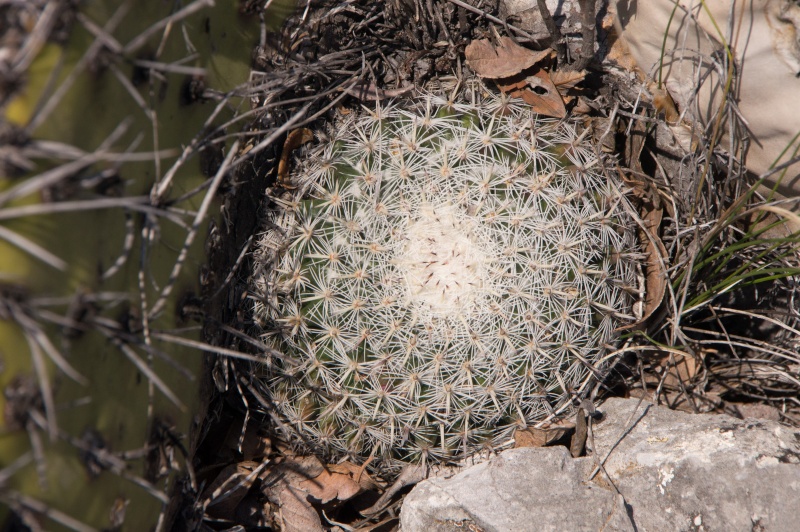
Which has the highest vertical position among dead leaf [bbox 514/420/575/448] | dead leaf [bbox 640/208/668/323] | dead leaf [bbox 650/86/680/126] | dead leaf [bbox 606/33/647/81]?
dead leaf [bbox 606/33/647/81]

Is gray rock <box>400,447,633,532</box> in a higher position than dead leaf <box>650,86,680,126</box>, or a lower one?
lower

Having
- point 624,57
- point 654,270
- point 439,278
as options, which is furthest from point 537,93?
point 439,278

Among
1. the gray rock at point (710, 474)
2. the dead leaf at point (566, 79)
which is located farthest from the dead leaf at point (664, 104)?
the gray rock at point (710, 474)

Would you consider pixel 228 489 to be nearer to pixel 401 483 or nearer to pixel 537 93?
pixel 401 483

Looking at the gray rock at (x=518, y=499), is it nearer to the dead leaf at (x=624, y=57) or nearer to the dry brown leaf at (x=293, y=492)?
the dry brown leaf at (x=293, y=492)

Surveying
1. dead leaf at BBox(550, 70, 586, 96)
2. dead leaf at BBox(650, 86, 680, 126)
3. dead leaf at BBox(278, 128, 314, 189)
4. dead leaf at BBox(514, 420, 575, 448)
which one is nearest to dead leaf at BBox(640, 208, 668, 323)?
dead leaf at BBox(650, 86, 680, 126)

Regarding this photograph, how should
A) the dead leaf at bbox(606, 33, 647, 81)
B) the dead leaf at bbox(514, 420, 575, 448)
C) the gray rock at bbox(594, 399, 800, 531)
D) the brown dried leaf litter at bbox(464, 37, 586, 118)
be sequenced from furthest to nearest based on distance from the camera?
the dead leaf at bbox(606, 33, 647, 81)
the brown dried leaf litter at bbox(464, 37, 586, 118)
the dead leaf at bbox(514, 420, 575, 448)
the gray rock at bbox(594, 399, 800, 531)

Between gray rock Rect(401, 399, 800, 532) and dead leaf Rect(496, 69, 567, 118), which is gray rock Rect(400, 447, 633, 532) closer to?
gray rock Rect(401, 399, 800, 532)
